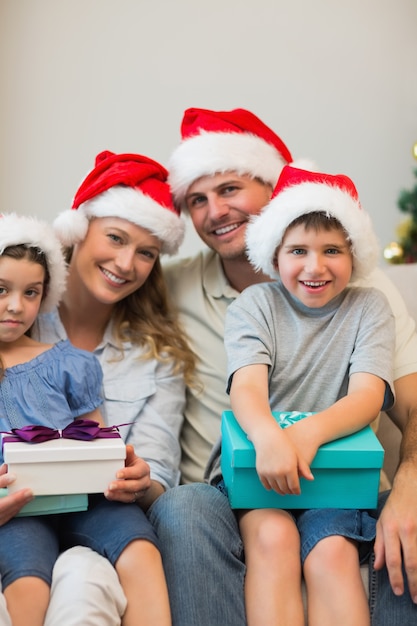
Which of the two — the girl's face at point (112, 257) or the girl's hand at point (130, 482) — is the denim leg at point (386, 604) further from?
the girl's face at point (112, 257)

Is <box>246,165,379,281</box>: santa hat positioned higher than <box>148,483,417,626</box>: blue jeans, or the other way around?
<box>246,165,379,281</box>: santa hat

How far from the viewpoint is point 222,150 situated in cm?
241

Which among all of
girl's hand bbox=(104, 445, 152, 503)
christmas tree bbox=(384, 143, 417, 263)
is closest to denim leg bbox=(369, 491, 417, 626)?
girl's hand bbox=(104, 445, 152, 503)

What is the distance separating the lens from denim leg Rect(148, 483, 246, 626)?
5.42 feet

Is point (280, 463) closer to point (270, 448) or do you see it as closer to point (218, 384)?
point (270, 448)

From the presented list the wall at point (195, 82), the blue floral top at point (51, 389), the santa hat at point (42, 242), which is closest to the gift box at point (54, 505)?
the blue floral top at point (51, 389)

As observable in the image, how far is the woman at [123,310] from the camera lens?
7.33 feet

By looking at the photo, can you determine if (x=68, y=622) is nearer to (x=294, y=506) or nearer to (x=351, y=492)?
(x=294, y=506)

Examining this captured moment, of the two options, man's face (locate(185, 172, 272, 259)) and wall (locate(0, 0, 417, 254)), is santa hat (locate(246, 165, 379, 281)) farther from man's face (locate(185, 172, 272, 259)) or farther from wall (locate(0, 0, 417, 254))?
wall (locate(0, 0, 417, 254))

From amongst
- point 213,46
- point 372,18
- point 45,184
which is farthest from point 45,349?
point 372,18

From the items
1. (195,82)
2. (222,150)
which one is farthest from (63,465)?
(195,82)

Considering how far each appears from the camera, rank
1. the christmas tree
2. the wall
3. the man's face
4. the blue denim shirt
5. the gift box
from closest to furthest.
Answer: the gift box < the blue denim shirt < the man's face < the wall < the christmas tree

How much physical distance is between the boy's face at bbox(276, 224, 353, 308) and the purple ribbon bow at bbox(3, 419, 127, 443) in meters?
0.58

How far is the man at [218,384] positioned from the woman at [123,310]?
0.09 metres
